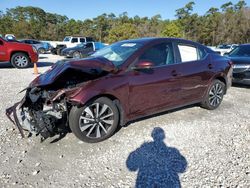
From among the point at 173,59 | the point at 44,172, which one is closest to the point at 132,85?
the point at 173,59

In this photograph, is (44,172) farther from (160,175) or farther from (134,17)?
(134,17)

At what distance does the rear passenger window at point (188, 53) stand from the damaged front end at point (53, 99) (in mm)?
1809

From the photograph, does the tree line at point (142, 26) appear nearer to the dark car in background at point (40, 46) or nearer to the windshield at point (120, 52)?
the dark car in background at point (40, 46)

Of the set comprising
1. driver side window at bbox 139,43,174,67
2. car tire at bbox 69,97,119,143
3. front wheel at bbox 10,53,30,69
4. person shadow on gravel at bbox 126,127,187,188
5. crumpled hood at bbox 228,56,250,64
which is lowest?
person shadow on gravel at bbox 126,127,187,188

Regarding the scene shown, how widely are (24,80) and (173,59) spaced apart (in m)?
6.28

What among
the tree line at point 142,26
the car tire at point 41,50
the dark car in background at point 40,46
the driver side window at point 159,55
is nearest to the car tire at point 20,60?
the driver side window at point 159,55


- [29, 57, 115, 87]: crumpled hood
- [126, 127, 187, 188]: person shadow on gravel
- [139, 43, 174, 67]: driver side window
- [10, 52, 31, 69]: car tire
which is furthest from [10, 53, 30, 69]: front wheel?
[126, 127, 187, 188]: person shadow on gravel

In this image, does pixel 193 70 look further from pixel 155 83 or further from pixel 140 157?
pixel 140 157

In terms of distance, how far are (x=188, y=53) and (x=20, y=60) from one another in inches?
376

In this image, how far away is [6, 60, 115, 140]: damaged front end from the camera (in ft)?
11.7

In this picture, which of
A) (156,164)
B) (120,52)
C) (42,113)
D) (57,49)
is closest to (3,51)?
(120,52)

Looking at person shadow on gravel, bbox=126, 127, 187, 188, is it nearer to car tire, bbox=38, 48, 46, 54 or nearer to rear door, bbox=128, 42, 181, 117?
rear door, bbox=128, 42, 181, 117

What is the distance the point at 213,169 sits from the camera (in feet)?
10.4

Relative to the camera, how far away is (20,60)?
39.2 ft
